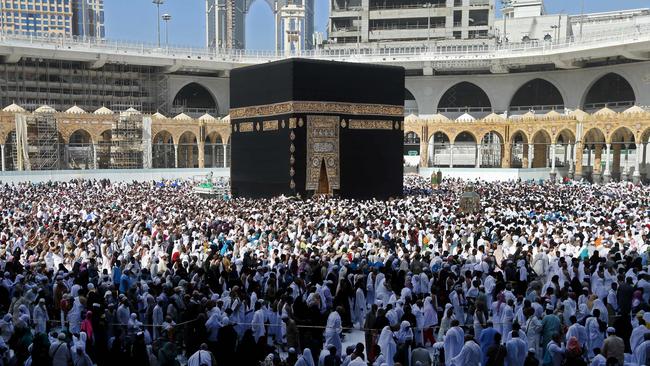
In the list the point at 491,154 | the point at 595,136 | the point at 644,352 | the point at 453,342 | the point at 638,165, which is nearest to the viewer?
the point at 644,352

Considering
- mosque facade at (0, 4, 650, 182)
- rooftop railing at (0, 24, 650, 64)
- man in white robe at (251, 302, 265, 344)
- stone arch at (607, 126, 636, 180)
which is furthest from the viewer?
rooftop railing at (0, 24, 650, 64)

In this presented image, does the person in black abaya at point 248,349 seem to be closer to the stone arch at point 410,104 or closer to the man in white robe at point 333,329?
the man in white robe at point 333,329

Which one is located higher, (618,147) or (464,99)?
(464,99)

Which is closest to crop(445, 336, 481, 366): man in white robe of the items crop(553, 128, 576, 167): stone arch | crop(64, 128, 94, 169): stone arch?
crop(553, 128, 576, 167): stone arch

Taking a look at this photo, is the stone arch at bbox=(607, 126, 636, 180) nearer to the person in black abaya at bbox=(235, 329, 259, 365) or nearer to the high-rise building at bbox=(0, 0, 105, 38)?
the person in black abaya at bbox=(235, 329, 259, 365)

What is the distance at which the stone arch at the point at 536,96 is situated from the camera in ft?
110

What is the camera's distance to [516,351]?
4.90 metres

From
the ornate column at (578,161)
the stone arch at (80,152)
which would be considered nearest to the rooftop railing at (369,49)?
the stone arch at (80,152)

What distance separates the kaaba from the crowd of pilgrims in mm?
5584

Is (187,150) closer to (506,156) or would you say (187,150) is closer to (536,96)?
(506,156)

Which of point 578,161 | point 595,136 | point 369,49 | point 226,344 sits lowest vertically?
point 226,344

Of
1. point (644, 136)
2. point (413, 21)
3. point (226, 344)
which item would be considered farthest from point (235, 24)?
point (226, 344)

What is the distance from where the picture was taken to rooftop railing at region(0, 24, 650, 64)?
1067 inches

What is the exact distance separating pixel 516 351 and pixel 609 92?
30.2 metres
